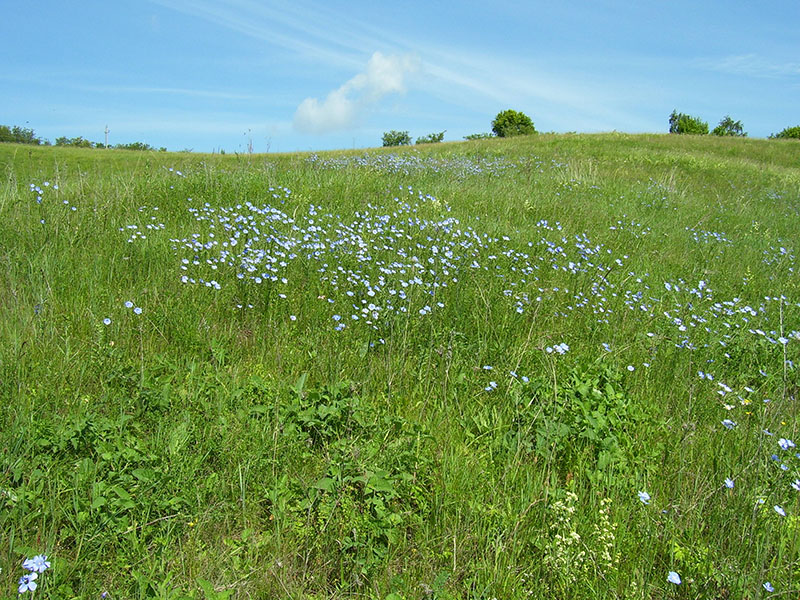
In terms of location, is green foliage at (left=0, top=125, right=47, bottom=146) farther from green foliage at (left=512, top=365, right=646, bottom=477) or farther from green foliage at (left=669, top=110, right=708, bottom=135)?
green foliage at (left=669, top=110, right=708, bottom=135)

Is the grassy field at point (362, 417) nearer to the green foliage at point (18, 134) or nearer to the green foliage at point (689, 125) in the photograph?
the green foliage at point (18, 134)

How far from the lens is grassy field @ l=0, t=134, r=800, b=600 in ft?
6.49

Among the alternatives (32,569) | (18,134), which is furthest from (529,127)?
(32,569)

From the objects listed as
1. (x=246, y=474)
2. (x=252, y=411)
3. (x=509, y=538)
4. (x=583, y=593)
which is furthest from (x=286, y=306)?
(x=583, y=593)

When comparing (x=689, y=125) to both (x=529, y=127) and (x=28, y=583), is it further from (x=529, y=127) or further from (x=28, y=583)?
(x=28, y=583)

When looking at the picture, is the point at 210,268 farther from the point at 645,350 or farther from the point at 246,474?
the point at 645,350

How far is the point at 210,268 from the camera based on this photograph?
4.20 meters

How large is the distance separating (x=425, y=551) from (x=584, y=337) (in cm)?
249

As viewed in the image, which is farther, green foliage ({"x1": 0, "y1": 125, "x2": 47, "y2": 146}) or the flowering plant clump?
green foliage ({"x1": 0, "y1": 125, "x2": 47, "y2": 146})

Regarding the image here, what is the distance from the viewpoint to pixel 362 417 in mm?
2562

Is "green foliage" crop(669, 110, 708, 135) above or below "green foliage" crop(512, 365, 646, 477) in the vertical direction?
above

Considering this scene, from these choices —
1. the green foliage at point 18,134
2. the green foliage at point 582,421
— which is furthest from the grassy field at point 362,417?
the green foliage at point 18,134

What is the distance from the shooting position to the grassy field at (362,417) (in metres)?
1.98

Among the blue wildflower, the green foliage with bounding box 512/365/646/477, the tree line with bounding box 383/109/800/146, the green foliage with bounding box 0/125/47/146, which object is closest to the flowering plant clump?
the blue wildflower
